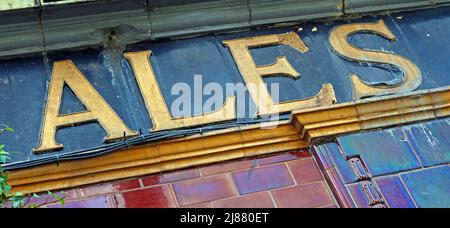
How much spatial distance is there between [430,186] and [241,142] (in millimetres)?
1523

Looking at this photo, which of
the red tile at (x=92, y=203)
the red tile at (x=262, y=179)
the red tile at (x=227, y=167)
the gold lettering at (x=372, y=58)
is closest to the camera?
the red tile at (x=92, y=203)

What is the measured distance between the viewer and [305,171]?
8117 mm

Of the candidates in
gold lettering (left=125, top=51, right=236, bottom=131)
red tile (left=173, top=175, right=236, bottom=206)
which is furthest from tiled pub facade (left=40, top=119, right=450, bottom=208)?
gold lettering (left=125, top=51, right=236, bottom=131)

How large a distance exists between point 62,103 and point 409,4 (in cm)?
333

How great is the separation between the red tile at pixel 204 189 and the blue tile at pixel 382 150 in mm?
1001

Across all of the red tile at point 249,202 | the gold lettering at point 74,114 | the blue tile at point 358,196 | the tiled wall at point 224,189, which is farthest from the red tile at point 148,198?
the blue tile at point 358,196

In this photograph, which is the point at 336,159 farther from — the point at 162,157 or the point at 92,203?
the point at 92,203

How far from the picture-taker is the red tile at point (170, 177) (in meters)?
7.93

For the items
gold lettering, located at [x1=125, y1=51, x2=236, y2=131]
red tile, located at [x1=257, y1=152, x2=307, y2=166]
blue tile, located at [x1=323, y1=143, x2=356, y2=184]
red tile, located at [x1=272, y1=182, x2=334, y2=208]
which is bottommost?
red tile, located at [x1=272, y1=182, x2=334, y2=208]

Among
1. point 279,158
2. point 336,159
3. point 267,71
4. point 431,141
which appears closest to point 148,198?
point 279,158

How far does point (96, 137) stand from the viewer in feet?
26.6

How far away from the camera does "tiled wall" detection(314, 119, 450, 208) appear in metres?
7.85

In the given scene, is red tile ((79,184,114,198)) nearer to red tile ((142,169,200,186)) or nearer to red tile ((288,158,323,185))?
red tile ((142,169,200,186))

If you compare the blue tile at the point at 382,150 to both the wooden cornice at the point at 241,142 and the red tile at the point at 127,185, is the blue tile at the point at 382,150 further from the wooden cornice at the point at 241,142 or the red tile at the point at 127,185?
the red tile at the point at 127,185
